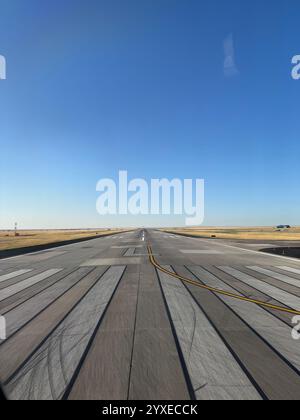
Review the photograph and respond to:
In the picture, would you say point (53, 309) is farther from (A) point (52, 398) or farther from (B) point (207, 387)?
(B) point (207, 387)

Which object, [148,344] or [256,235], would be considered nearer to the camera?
[148,344]

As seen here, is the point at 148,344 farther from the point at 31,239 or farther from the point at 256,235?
the point at 256,235

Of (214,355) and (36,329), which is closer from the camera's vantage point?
(214,355)

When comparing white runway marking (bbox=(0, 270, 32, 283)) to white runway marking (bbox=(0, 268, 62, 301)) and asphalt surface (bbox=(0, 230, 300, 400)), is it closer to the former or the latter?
white runway marking (bbox=(0, 268, 62, 301))

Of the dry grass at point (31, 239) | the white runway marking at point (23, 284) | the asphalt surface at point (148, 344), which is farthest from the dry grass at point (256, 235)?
the white runway marking at point (23, 284)

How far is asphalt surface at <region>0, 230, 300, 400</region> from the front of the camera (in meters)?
2.70

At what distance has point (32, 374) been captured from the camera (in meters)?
2.97

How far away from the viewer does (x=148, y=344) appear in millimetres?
3674

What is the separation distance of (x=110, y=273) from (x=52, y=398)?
685cm

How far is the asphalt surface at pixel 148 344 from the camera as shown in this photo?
2701mm

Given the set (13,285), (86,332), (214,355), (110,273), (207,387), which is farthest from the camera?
(110,273)

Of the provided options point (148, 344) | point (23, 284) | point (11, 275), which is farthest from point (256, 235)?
point (148, 344)

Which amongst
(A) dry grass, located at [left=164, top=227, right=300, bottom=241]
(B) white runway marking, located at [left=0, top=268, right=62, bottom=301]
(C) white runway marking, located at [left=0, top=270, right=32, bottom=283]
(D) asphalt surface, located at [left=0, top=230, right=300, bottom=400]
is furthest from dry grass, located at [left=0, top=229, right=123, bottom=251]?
(A) dry grass, located at [left=164, top=227, right=300, bottom=241]
